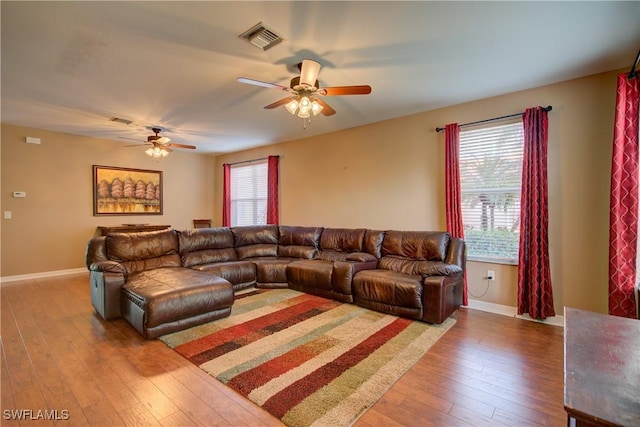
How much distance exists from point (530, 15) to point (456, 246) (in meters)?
2.44

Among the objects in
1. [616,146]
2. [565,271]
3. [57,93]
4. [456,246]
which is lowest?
[565,271]

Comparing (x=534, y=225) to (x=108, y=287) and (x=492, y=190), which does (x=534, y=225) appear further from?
(x=108, y=287)

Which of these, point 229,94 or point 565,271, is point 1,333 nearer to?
point 229,94

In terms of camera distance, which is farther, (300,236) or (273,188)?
(273,188)

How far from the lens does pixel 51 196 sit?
5.32 meters

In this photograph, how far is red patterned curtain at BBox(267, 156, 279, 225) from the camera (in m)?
6.27

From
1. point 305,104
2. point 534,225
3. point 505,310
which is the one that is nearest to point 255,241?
point 305,104

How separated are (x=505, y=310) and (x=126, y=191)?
720 cm

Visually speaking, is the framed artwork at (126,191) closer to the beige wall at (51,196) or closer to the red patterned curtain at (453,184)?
the beige wall at (51,196)

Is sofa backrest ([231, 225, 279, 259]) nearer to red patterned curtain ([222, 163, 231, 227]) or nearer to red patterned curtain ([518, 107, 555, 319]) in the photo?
red patterned curtain ([222, 163, 231, 227])

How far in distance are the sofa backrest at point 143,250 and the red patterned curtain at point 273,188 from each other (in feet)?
7.23

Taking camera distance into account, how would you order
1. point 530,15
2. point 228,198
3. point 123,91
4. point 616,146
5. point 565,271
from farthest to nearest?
point 228,198, point 123,91, point 565,271, point 616,146, point 530,15

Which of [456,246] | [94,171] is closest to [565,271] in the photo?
[456,246]

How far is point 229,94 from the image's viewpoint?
359 centimetres
